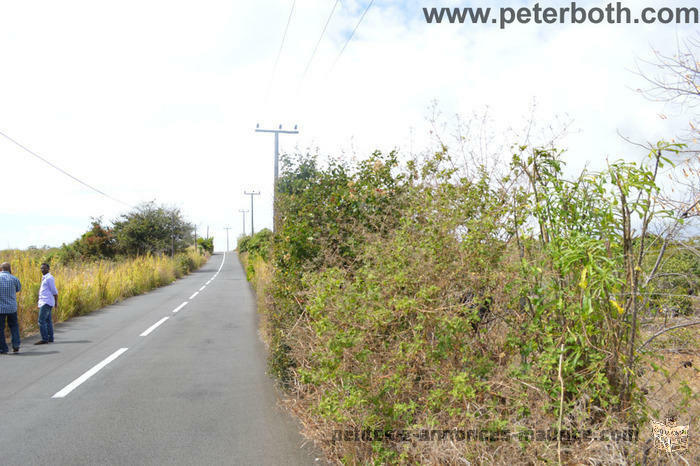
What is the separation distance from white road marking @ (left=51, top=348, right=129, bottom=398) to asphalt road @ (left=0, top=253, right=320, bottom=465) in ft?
0.05

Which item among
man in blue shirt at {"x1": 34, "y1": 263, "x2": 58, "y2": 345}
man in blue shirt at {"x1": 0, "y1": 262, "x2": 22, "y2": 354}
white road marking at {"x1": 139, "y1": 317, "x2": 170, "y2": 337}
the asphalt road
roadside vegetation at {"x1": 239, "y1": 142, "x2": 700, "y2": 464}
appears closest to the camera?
roadside vegetation at {"x1": 239, "y1": 142, "x2": 700, "y2": 464}

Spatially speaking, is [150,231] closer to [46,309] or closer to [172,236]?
[172,236]

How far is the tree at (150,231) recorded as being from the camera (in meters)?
36.5

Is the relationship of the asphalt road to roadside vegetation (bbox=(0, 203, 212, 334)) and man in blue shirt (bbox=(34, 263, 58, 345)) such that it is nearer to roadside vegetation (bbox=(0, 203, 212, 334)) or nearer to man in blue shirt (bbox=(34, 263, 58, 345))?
man in blue shirt (bbox=(34, 263, 58, 345))

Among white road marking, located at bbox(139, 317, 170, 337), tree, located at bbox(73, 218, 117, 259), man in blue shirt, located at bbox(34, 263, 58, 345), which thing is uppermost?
tree, located at bbox(73, 218, 117, 259)

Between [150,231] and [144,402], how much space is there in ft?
114

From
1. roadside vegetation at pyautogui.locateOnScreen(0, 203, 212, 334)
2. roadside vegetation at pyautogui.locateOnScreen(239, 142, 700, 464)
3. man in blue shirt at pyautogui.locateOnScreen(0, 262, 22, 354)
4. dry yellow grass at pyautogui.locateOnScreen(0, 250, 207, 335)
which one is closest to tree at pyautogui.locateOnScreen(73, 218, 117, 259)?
roadside vegetation at pyautogui.locateOnScreen(0, 203, 212, 334)

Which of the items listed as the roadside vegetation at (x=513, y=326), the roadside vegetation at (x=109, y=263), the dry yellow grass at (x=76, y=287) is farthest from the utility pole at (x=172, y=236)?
the roadside vegetation at (x=513, y=326)

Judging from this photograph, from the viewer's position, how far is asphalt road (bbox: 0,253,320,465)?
4.48 m

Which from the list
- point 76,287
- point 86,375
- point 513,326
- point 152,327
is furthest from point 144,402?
point 76,287

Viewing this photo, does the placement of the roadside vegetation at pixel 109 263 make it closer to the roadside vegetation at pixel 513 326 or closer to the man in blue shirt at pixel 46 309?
the man in blue shirt at pixel 46 309

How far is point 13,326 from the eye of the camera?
30.2 ft

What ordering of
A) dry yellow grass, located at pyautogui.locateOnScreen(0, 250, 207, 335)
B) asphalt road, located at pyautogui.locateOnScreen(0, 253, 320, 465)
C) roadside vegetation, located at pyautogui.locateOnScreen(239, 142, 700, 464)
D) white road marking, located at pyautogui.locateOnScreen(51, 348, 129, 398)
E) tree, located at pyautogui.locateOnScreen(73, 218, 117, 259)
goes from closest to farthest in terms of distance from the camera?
roadside vegetation, located at pyautogui.locateOnScreen(239, 142, 700, 464) → asphalt road, located at pyautogui.locateOnScreen(0, 253, 320, 465) → white road marking, located at pyautogui.locateOnScreen(51, 348, 129, 398) → dry yellow grass, located at pyautogui.locateOnScreen(0, 250, 207, 335) → tree, located at pyautogui.locateOnScreen(73, 218, 117, 259)

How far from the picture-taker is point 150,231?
3803 centimetres
